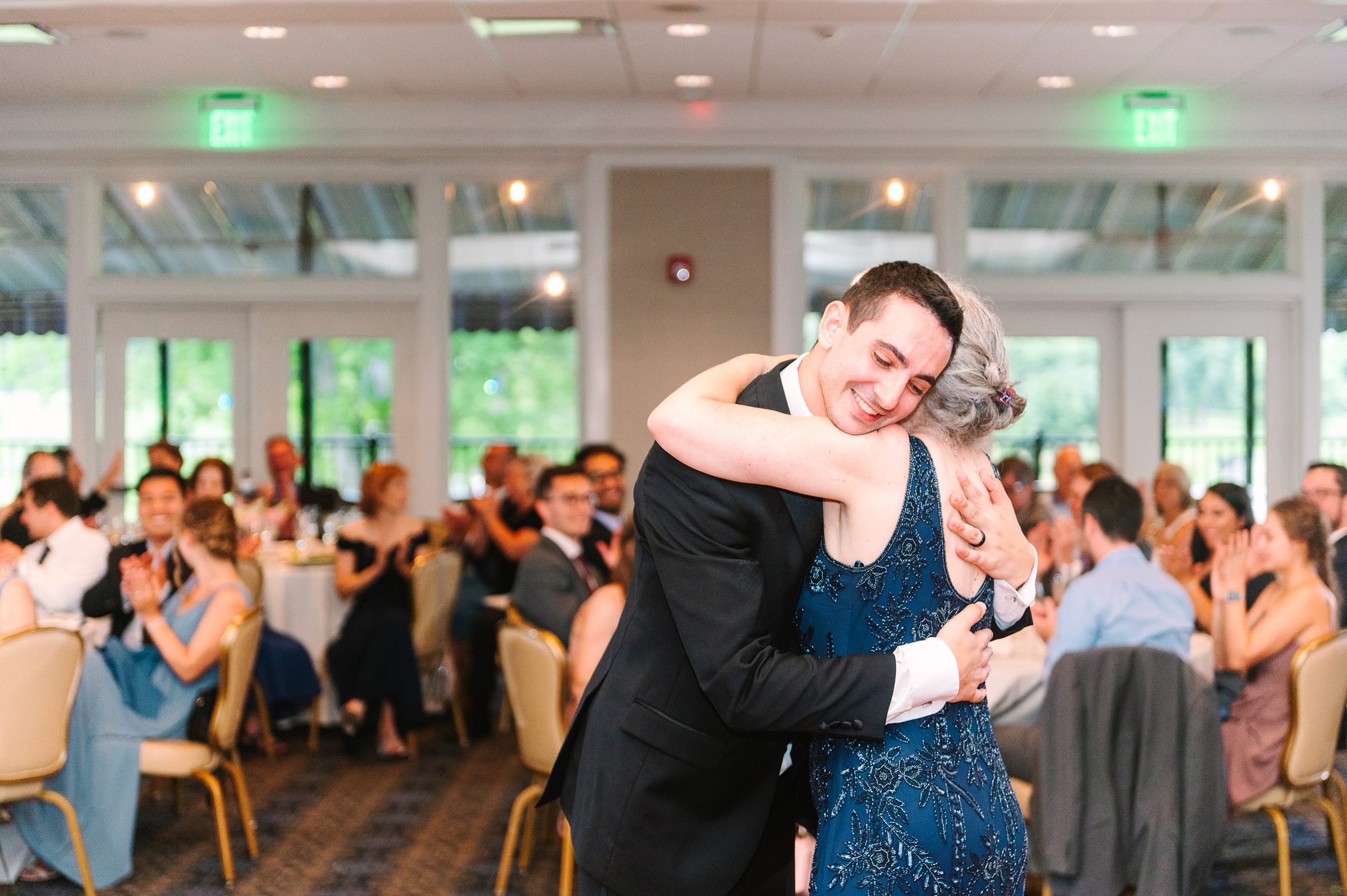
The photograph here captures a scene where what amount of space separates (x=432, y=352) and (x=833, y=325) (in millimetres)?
6736

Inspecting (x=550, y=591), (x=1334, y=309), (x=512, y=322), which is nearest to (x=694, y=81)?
(x=512, y=322)

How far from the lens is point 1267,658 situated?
3.95m

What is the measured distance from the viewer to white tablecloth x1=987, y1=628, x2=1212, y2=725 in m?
3.89

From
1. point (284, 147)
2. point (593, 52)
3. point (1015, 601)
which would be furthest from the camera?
point (284, 147)

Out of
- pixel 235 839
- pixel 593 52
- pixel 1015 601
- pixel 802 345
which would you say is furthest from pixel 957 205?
pixel 1015 601

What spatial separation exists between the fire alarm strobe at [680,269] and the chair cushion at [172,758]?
464cm

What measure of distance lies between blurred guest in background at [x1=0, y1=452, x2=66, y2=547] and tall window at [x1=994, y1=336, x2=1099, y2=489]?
592 cm

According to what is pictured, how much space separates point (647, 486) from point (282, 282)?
7108mm

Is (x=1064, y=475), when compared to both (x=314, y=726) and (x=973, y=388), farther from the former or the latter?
(x=973, y=388)

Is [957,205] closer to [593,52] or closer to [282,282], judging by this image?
[593,52]

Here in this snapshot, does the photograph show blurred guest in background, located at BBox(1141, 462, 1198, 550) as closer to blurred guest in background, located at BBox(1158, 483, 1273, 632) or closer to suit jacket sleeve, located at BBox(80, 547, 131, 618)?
blurred guest in background, located at BBox(1158, 483, 1273, 632)

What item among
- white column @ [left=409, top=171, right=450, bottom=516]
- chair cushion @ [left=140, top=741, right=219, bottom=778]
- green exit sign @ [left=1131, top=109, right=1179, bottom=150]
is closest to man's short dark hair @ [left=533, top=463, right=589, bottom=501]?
chair cushion @ [left=140, top=741, right=219, bottom=778]

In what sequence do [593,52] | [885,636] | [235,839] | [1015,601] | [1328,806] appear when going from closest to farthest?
[885,636]
[1015,601]
[1328,806]
[235,839]
[593,52]

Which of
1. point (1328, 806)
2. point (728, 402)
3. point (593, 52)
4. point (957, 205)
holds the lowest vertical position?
point (1328, 806)
